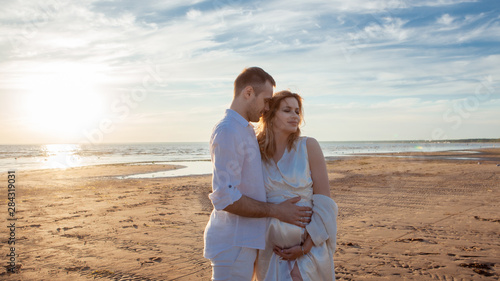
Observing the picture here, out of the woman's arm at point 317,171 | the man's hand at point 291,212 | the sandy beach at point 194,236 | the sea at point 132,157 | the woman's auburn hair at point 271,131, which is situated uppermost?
the woman's auburn hair at point 271,131

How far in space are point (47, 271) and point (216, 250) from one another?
4.32 m

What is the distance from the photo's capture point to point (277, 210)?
2857 mm

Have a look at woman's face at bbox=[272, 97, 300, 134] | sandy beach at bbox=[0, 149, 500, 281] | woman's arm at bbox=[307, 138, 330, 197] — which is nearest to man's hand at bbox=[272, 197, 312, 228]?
woman's arm at bbox=[307, 138, 330, 197]

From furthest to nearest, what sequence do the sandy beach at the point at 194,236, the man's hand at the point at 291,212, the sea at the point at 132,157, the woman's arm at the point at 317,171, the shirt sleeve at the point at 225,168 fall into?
1. the sea at the point at 132,157
2. the sandy beach at the point at 194,236
3. the woman's arm at the point at 317,171
4. the man's hand at the point at 291,212
5. the shirt sleeve at the point at 225,168

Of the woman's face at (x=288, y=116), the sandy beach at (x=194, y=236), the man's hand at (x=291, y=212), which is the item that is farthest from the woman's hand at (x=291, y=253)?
the sandy beach at (x=194, y=236)

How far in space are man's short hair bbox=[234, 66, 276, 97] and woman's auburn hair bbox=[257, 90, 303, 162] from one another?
0.35 m

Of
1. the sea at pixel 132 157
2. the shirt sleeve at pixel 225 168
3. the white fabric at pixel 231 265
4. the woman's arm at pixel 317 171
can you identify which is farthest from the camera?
the sea at pixel 132 157

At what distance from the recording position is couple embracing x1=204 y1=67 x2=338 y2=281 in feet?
8.79

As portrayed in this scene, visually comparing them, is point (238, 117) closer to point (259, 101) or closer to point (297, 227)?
point (259, 101)

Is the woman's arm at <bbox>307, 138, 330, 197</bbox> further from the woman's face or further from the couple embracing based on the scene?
the woman's face

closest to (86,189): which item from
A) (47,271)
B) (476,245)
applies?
(47,271)

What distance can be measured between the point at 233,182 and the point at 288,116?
868mm

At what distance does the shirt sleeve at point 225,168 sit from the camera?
2607 millimetres

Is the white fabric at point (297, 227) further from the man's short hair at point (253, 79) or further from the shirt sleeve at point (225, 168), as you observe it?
the man's short hair at point (253, 79)
